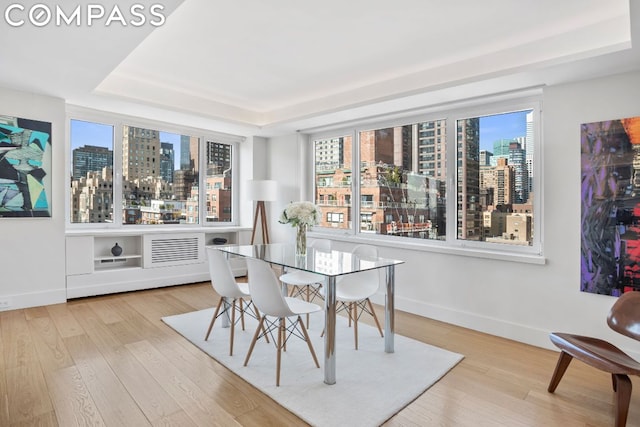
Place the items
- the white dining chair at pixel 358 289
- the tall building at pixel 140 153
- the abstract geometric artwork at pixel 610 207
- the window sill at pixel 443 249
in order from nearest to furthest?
the abstract geometric artwork at pixel 610 207, the white dining chair at pixel 358 289, the window sill at pixel 443 249, the tall building at pixel 140 153

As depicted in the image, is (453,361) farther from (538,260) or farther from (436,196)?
(436,196)

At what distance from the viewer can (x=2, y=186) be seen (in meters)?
3.97

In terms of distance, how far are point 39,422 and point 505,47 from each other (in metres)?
4.45

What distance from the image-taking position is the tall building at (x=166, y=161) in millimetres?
5727

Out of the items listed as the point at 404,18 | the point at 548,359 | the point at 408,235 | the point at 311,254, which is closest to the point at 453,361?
the point at 548,359

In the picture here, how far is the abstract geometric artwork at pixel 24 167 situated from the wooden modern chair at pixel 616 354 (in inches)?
208

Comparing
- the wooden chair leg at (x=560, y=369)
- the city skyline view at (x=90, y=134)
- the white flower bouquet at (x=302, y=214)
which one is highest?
the city skyline view at (x=90, y=134)

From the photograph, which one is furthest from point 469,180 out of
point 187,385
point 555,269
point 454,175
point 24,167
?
point 24,167

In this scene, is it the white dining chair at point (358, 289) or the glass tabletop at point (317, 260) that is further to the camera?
the white dining chair at point (358, 289)

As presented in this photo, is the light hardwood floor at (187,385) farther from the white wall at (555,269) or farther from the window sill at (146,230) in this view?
the window sill at (146,230)

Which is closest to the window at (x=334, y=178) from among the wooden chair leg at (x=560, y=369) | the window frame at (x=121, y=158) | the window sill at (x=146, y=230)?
the window sill at (x=146, y=230)

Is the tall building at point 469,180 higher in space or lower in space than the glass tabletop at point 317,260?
higher

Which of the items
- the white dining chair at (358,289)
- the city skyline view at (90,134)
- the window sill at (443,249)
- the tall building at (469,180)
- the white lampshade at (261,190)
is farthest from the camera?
the white lampshade at (261,190)

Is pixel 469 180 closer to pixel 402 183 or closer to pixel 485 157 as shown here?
pixel 485 157
